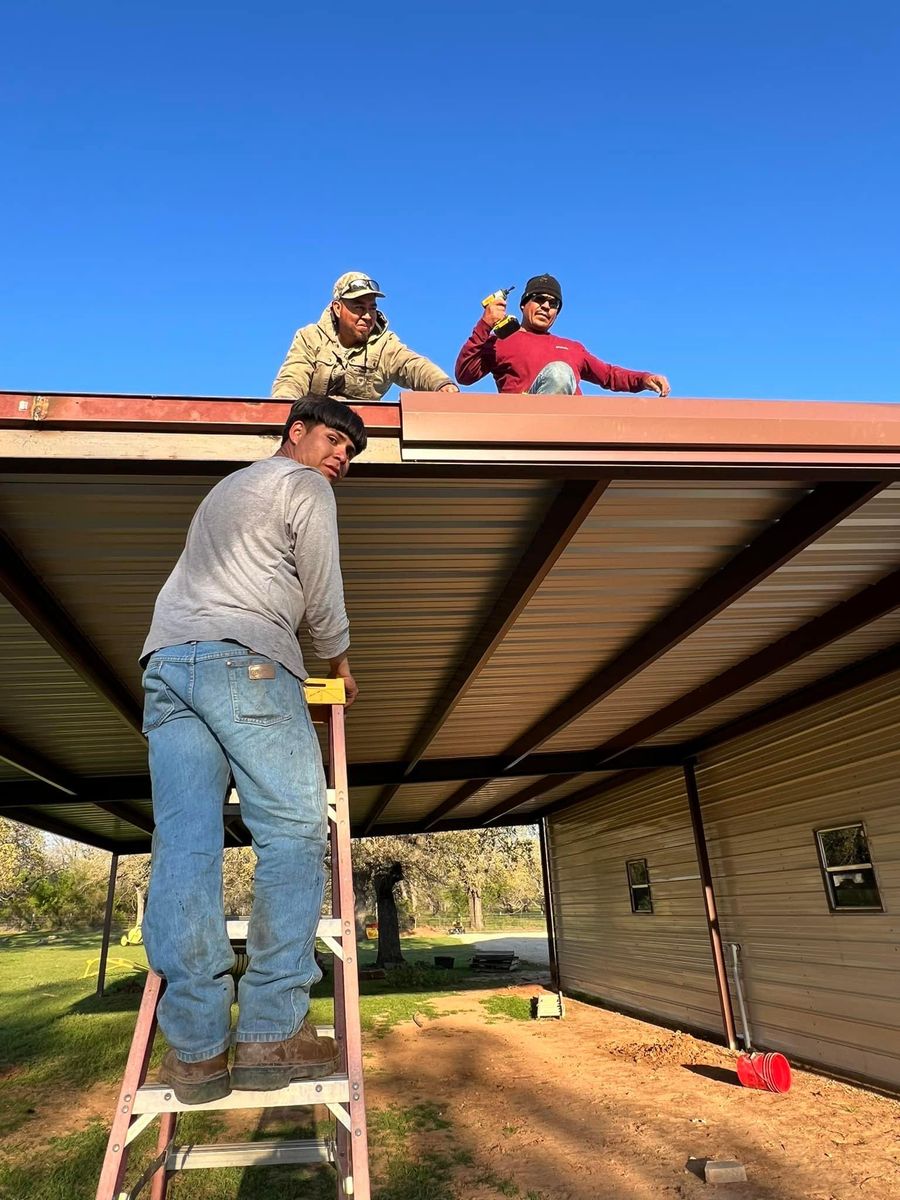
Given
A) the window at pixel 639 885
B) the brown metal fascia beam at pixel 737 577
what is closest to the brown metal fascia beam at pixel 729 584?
the brown metal fascia beam at pixel 737 577

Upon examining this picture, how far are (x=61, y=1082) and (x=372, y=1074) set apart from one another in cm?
359

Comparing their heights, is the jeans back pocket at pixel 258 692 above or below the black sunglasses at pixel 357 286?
below

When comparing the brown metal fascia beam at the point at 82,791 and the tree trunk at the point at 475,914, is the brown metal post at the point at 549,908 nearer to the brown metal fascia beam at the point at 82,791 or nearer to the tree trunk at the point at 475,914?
the brown metal fascia beam at the point at 82,791

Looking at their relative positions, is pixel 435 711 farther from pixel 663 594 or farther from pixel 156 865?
pixel 156 865

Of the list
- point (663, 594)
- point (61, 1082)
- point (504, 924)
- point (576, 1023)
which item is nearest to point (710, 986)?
point (576, 1023)

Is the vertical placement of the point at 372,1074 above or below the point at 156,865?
below

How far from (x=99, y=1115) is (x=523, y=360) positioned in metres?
8.00

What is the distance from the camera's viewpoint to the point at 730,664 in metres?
6.77

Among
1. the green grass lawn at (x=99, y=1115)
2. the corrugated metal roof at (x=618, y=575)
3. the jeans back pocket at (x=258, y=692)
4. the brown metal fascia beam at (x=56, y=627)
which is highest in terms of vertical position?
the corrugated metal roof at (x=618, y=575)

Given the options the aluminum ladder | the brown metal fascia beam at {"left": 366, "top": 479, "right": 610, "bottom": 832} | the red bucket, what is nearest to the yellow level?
the aluminum ladder

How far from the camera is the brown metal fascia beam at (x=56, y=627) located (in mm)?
3912

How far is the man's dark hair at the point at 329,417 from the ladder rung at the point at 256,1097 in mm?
1858

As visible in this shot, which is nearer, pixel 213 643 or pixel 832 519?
pixel 213 643

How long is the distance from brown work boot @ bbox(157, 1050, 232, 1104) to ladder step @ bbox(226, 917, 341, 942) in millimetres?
314
